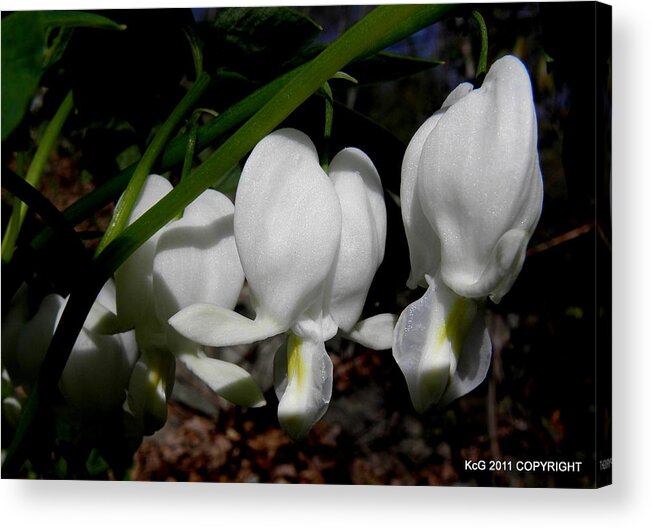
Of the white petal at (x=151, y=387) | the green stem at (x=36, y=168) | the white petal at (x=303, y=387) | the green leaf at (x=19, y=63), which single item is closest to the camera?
the green leaf at (x=19, y=63)

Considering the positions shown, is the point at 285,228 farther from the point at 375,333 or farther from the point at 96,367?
the point at 96,367

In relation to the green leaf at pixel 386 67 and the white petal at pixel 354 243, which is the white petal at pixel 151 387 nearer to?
the white petal at pixel 354 243

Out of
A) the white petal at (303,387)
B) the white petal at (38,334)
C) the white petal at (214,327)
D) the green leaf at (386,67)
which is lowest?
the white petal at (303,387)

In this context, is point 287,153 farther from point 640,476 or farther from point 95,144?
point 640,476

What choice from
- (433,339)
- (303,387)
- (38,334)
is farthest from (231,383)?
(38,334)

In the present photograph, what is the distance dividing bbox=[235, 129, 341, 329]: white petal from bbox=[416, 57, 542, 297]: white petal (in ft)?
0.29

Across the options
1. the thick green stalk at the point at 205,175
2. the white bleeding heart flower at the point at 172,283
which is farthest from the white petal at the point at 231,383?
the thick green stalk at the point at 205,175

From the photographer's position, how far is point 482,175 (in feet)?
2.48

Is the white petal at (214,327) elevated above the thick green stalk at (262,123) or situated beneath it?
situated beneath

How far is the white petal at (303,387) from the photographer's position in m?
0.77

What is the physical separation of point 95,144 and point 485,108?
565 millimetres

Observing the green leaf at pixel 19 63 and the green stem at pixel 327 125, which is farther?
the green stem at pixel 327 125

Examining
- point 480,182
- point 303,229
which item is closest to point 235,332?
point 303,229

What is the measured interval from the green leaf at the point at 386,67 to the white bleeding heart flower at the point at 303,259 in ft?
0.61
